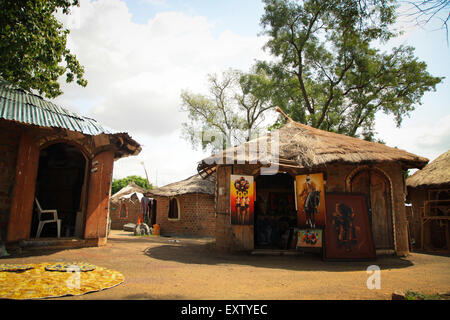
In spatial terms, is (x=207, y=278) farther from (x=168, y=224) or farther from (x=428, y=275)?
(x=168, y=224)

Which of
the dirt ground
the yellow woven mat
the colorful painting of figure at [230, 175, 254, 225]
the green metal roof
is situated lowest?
the dirt ground

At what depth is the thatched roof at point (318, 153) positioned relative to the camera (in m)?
8.41

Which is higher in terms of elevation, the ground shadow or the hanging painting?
the hanging painting

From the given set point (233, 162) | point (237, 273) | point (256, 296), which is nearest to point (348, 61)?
point (233, 162)

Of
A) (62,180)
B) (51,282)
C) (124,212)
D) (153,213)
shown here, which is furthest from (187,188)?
(51,282)

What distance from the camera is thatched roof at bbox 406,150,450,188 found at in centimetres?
1205

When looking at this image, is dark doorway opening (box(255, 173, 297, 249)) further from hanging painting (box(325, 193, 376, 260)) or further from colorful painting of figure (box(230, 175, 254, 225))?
hanging painting (box(325, 193, 376, 260))

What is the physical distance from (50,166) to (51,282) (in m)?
8.65

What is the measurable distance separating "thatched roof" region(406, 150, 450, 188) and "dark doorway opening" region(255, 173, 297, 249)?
6048 mm

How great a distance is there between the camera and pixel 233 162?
8938mm

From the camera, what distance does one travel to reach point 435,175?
1269 centimetres

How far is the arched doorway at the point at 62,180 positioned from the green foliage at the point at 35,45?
133 inches

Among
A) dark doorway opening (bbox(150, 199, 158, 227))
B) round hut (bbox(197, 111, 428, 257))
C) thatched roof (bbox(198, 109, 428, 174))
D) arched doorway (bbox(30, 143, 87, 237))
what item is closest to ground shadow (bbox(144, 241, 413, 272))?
round hut (bbox(197, 111, 428, 257))
